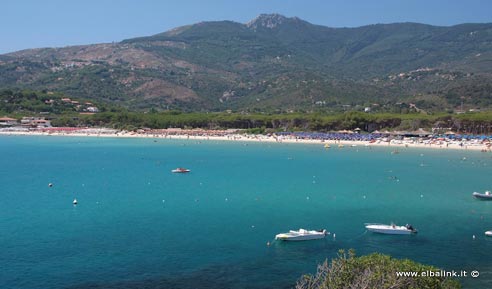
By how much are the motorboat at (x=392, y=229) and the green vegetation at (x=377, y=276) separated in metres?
12.4

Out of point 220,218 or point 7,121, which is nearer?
point 220,218

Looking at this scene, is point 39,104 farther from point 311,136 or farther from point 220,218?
point 220,218

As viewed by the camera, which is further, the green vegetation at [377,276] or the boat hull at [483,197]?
the boat hull at [483,197]

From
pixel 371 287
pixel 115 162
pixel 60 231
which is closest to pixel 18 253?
pixel 60 231

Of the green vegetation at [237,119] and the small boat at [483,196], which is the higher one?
the green vegetation at [237,119]

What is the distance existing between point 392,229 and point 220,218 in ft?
32.3

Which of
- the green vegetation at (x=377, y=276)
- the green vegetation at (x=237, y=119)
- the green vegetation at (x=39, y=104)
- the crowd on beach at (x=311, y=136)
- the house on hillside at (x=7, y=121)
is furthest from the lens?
the green vegetation at (x=39, y=104)

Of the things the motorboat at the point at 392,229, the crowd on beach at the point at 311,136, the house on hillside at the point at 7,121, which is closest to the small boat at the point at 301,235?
the motorboat at the point at 392,229

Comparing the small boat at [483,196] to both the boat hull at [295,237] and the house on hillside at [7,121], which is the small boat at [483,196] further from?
the house on hillside at [7,121]

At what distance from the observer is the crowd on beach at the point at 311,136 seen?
85.2 meters

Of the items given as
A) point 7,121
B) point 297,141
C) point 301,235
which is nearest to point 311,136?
point 297,141

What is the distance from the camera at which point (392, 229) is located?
27484 millimetres

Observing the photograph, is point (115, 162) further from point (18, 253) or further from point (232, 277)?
point (232, 277)

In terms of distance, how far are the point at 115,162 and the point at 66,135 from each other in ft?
193
